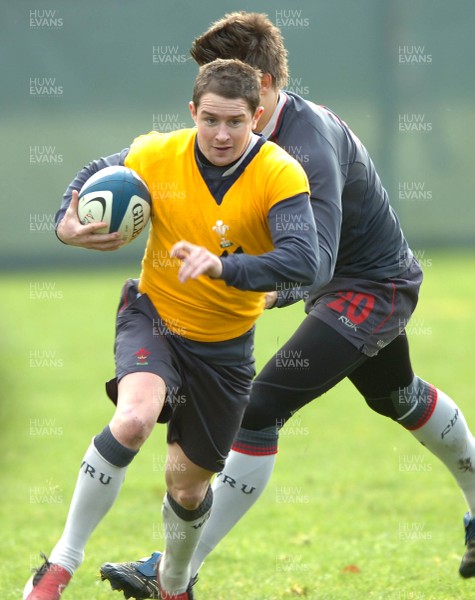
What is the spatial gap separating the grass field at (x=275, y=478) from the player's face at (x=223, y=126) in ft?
6.95

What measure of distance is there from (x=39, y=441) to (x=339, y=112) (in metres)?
6.44

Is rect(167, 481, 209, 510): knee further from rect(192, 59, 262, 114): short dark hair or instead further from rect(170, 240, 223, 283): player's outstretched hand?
rect(192, 59, 262, 114): short dark hair

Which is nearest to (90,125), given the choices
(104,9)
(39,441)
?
(104,9)

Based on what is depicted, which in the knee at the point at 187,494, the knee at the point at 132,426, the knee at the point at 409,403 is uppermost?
the knee at the point at 132,426

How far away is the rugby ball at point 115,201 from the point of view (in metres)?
4.07

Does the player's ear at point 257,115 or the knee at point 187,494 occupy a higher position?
the player's ear at point 257,115

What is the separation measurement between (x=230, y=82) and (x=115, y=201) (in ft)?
2.03

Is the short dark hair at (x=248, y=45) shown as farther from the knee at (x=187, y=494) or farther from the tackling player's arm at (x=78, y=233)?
the knee at (x=187, y=494)

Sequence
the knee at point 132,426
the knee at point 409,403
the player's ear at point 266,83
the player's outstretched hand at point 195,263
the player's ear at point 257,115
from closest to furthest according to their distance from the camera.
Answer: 1. the player's outstretched hand at point 195,263
2. the knee at point 132,426
3. the player's ear at point 257,115
4. the player's ear at point 266,83
5. the knee at point 409,403

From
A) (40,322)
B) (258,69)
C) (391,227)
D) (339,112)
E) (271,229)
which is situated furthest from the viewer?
(339,112)

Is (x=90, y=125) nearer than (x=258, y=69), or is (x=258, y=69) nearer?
(x=258, y=69)

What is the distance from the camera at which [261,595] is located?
5.02 meters

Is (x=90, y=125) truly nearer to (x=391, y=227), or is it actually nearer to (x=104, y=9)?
(x=104, y=9)

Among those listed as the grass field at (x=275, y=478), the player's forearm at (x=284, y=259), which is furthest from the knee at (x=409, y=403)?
the player's forearm at (x=284, y=259)
